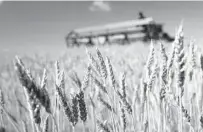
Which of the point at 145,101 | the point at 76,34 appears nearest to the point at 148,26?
the point at 76,34

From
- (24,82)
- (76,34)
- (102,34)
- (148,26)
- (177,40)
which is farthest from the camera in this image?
(76,34)

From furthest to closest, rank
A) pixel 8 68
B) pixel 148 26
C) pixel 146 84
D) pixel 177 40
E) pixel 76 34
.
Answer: pixel 76 34
pixel 148 26
pixel 8 68
pixel 146 84
pixel 177 40

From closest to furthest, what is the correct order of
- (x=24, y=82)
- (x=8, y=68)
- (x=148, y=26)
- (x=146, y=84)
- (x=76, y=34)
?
(x=24, y=82) < (x=146, y=84) < (x=8, y=68) < (x=148, y=26) < (x=76, y=34)

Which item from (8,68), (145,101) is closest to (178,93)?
(145,101)

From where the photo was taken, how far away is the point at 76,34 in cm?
1095

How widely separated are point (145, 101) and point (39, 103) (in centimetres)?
35

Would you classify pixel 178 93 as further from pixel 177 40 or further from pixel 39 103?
pixel 39 103

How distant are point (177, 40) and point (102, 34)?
9.11 metres

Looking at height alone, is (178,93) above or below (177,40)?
below

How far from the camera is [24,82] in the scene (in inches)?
13.9

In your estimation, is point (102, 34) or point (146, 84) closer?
point (146, 84)

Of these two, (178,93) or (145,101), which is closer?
(178,93)

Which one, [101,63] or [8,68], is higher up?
[101,63]

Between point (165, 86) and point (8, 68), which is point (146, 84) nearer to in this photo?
point (165, 86)
